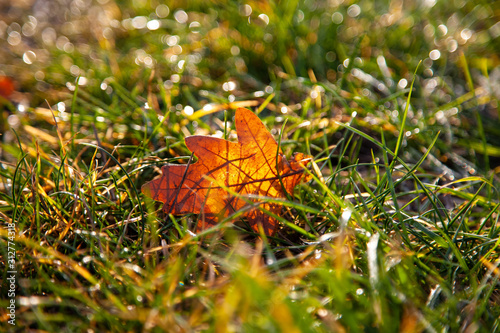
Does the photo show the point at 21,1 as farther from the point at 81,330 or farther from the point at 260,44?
the point at 81,330

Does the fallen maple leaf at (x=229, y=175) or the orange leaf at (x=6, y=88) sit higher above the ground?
the fallen maple leaf at (x=229, y=175)

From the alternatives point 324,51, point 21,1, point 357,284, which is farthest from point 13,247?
point 21,1

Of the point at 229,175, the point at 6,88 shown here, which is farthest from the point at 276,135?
the point at 6,88

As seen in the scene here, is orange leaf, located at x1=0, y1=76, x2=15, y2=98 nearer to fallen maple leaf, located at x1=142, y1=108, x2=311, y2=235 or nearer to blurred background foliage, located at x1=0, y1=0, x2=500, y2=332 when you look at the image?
blurred background foliage, located at x1=0, y1=0, x2=500, y2=332

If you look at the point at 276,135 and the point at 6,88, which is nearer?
the point at 276,135

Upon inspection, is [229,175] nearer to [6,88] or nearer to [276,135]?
[276,135]

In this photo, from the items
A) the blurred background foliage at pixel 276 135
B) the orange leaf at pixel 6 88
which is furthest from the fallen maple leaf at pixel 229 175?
the orange leaf at pixel 6 88

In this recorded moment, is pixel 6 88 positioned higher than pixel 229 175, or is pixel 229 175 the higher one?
pixel 229 175

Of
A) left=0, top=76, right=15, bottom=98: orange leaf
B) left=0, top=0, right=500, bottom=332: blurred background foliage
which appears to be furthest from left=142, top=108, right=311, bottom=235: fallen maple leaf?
left=0, top=76, right=15, bottom=98: orange leaf

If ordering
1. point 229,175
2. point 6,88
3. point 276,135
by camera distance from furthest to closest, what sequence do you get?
point 6,88 → point 276,135 → point 229,175

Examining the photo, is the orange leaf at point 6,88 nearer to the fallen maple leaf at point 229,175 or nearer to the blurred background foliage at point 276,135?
the blurred background foliage at point 276,135
